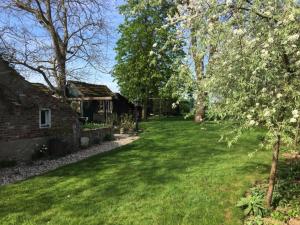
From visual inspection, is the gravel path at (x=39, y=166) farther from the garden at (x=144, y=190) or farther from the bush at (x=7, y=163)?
the garden at (x=144, y=190)

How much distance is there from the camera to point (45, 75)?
13312 millimetres

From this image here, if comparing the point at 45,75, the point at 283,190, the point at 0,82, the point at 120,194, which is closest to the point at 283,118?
the point at 283,190

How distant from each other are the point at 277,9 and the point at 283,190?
167 inches

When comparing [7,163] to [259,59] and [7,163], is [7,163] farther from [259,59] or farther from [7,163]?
[259,59]

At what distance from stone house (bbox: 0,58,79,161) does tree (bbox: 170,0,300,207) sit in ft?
26.2

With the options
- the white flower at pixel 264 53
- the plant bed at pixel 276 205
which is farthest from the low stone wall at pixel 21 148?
the white flower at pixel 264 53

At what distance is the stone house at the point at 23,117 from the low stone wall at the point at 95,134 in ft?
6.26

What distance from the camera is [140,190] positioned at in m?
7.85

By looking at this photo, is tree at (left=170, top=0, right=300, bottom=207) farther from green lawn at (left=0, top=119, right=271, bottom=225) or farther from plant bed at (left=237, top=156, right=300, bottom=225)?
plant bed at (left=237, top=156, right=300, bottom=225)

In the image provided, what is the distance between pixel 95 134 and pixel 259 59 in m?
12.4

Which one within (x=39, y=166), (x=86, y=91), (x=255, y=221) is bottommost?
(x=255, y=221)

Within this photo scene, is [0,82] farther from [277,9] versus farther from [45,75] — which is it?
[277,9]

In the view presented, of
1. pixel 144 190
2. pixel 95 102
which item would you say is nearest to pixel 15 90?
pixel 144 190

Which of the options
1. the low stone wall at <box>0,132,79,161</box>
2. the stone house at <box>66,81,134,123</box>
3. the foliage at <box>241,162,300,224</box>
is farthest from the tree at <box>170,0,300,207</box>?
the stone house at <box>66,81,134,123</box>
